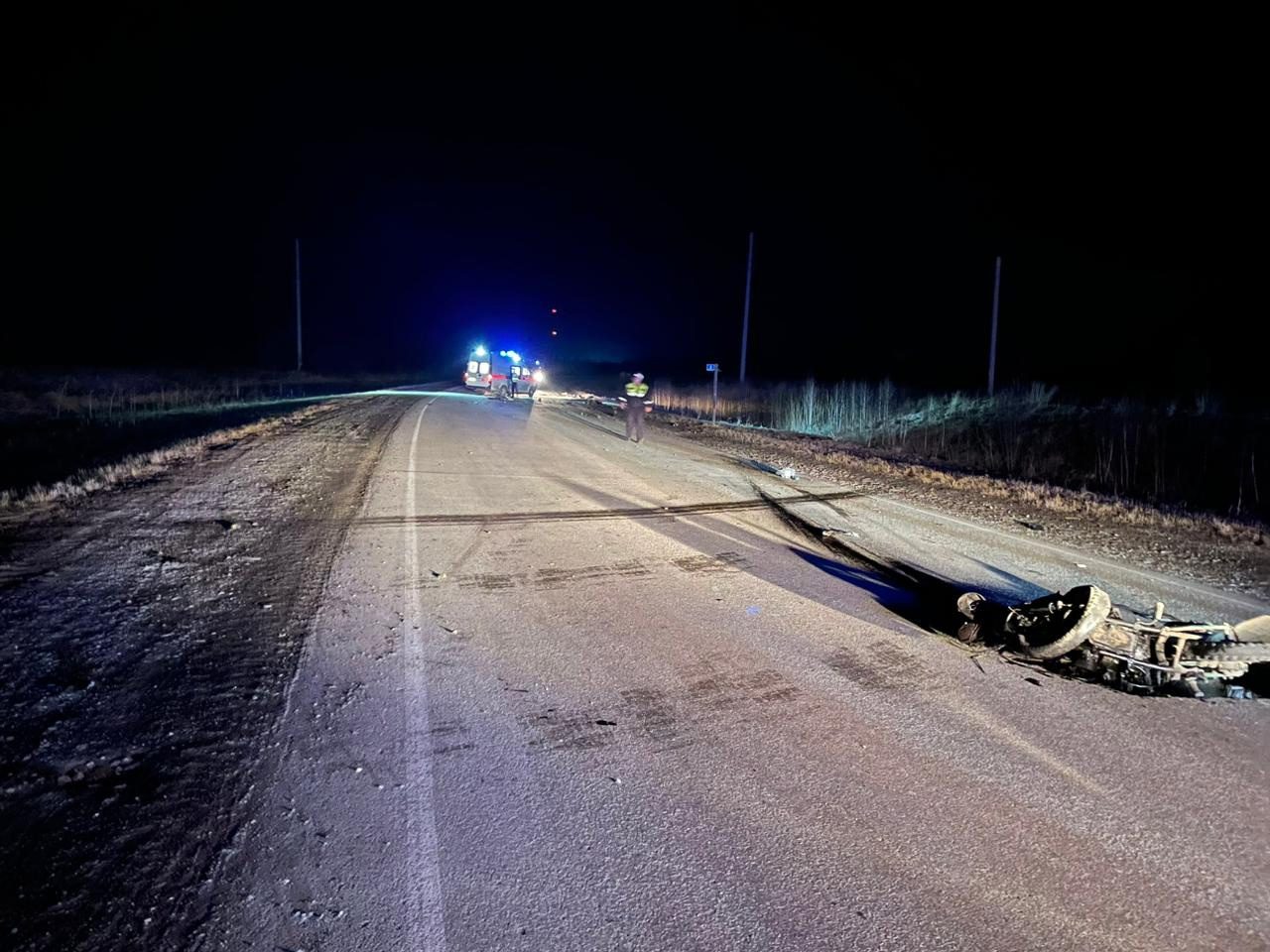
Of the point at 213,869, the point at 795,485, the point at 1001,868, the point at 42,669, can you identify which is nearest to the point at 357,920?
the point at 213,869

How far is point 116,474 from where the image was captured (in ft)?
36.9

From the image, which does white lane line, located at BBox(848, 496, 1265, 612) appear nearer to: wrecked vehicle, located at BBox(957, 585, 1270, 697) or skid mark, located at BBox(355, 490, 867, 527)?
skid mark, located at BBox(355, 490, 867, 527)

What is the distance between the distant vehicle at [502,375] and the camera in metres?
38.6

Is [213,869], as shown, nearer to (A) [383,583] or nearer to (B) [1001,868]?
(B) [1001,868]

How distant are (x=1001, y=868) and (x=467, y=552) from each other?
5.66 meters

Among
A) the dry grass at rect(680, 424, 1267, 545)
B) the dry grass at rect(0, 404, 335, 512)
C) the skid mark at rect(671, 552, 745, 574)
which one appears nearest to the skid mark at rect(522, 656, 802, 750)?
the skid mark at rect(671, 552, 745, 574)

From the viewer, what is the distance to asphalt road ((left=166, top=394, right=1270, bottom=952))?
2723mm

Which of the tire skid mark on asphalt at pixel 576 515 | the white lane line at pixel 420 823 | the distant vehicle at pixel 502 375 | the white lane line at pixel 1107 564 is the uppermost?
the distant vehicle at pixel 502 375

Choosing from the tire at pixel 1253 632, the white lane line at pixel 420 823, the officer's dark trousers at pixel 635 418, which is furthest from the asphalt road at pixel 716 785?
the officer's dark trousers at pixel 635 418

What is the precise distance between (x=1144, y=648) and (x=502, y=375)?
3648 centimetres

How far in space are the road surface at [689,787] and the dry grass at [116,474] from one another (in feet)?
12.7

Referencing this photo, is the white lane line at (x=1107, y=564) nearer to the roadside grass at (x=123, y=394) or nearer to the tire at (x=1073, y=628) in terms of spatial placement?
the tire at (x=1073, y=628)

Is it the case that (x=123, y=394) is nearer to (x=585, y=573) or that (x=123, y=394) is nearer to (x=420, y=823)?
(x=585, y=573)

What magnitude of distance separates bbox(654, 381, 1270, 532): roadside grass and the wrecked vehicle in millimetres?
6137
